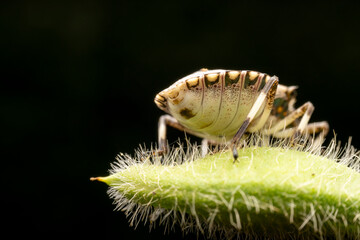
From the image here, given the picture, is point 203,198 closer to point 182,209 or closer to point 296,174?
point 182,209

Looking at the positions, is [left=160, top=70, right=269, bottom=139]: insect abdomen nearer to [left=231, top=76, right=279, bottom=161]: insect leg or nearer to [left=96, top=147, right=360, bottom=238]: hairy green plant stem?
[left=231, top=76, right=279, bottom=161]: insect leg

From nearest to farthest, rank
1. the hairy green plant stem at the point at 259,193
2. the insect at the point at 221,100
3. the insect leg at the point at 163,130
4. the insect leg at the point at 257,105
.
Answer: the hairy green plant stem at the point at 259,193 → the insect leg at the point at 257,105 → the insect at the point at 221,100 → the insect leg at the point at 163,130

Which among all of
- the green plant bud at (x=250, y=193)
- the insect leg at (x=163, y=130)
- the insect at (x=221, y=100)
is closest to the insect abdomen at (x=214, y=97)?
the insect at (x=221, y=100)

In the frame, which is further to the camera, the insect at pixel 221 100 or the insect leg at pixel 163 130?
the insect leg at pixel 163 130

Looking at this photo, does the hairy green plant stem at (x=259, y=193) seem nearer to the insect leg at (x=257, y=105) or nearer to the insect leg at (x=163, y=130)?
the insect leg at (x=257, y=105)

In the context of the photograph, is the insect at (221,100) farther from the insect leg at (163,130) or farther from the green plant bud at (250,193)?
the insect leg at (163,130)

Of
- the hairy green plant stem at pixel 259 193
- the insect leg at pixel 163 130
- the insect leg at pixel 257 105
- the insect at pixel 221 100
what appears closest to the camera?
the hairy green plant stem at pixel 259 193

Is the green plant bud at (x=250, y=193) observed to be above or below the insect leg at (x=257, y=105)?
below
